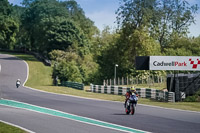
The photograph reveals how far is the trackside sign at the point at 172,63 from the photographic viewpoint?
36875 mm

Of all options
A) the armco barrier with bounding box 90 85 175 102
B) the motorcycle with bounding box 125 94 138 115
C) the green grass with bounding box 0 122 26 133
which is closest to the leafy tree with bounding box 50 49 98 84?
the armco barrier with bounding box 90 85 175 102

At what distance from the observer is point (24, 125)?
16.7 meters

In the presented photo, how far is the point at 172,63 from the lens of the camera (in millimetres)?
36906

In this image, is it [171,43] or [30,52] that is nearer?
[171,43]

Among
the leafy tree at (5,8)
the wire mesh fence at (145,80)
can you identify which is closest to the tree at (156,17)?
the wire mesh fence at (145,80)

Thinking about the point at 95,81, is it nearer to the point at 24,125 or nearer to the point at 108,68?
the point at 108,68

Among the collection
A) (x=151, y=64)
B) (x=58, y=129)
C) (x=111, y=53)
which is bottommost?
(x=58, y=129)

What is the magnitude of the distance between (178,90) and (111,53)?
42.6 meters

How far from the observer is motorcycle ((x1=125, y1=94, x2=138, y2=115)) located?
71.2 ft

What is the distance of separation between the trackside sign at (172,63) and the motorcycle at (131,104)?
47.4 ft

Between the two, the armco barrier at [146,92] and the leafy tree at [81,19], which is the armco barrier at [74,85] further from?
the leafy tree at [81,19]

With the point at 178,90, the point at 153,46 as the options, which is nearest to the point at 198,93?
the point at 178,90

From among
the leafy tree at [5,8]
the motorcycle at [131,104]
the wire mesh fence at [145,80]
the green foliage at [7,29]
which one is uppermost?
the leafy tree at [5,8]

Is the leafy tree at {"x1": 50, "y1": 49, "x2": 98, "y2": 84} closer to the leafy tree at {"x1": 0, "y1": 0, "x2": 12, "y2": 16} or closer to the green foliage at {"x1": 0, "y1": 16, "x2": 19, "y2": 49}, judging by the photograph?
the green foliage at {"x1": 0, "y1": 16, "x2": 19, "y2": 49}
